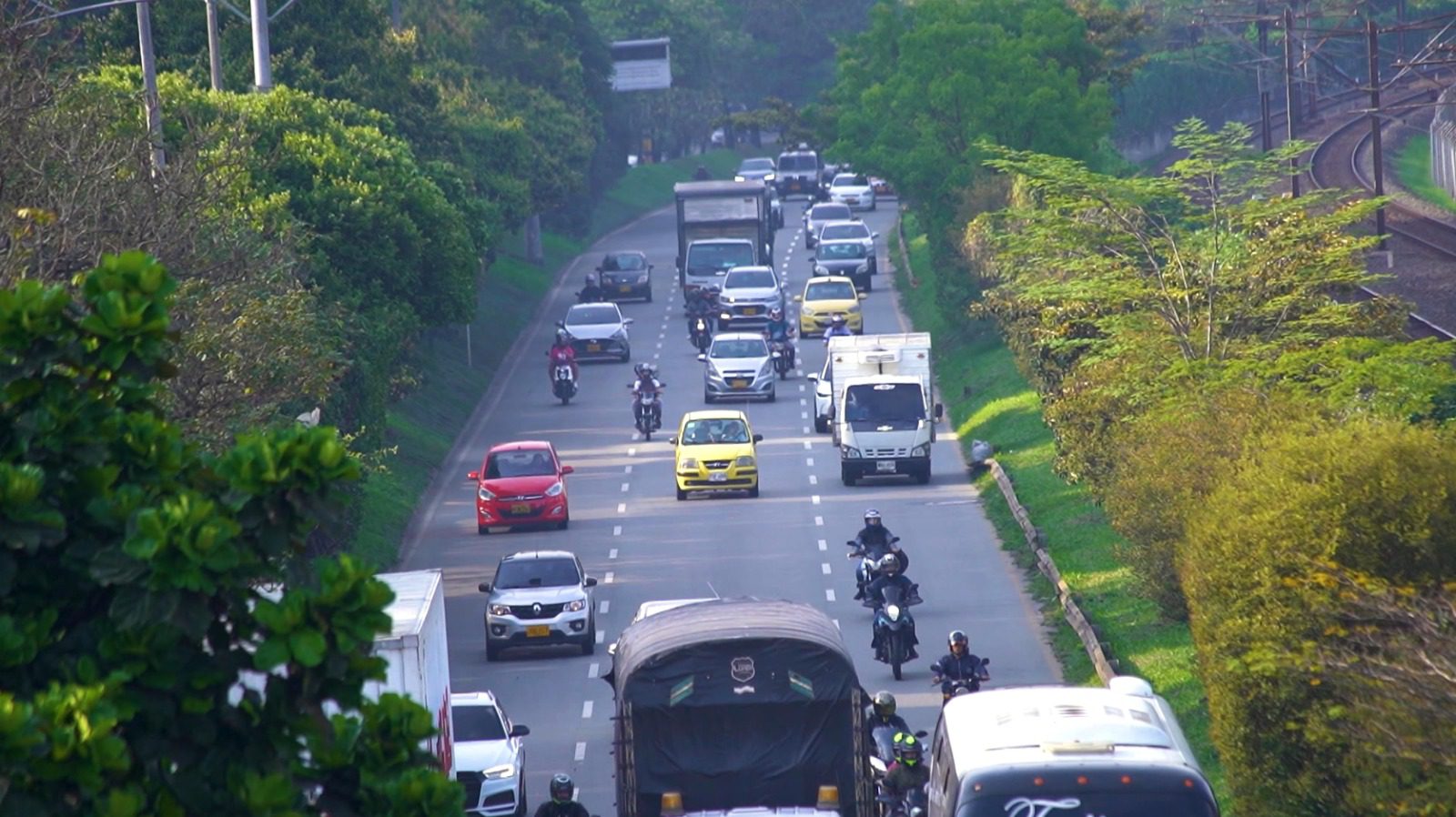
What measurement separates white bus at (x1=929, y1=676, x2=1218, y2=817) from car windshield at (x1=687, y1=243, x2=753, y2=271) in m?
48.4

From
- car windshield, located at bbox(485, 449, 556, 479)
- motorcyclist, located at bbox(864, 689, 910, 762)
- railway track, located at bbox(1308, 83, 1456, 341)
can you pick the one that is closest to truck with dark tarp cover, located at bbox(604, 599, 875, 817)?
motorcyclist, located at bbox(864, 689, 910, 762)

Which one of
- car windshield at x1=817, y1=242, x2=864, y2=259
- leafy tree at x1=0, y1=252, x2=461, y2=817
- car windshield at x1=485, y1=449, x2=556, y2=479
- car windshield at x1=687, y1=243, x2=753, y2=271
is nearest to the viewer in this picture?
leafy tree at x1=0, y1=252, x2=461, y2=817

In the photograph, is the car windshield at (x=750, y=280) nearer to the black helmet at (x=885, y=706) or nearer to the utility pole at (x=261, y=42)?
the utility pole at (x=261, y=42)

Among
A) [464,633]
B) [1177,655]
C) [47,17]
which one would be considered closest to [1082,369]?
[1177,655]

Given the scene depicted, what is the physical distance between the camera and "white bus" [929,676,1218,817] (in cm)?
1209

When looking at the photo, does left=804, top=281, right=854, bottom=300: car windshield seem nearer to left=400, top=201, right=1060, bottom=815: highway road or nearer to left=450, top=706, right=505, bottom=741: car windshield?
left=400, top=201, right=1060, bottom=815: highway road

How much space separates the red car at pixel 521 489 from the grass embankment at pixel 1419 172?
3344 cm

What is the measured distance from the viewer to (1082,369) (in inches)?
1106

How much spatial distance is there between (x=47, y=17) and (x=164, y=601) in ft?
50.8

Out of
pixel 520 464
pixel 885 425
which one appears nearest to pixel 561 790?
pixel 520 464

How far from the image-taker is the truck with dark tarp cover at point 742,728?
16.2m

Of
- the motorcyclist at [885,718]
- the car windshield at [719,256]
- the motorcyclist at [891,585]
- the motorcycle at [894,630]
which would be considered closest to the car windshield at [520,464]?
the motorcyclist at [891,585]

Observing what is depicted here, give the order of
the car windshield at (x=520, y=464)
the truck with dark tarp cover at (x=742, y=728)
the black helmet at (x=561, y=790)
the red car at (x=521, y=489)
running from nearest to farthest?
1. the black helmet at (x=561, y=790)
2. the truck with dark tarp cover at (x=742, y=728)
3. the red car at (x=521, y=489)
4. the car windshield at (x=520, y=464)

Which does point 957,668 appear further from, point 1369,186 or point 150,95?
point 1369,186
